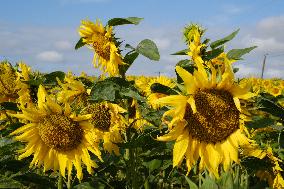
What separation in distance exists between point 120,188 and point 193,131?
132 centimetres

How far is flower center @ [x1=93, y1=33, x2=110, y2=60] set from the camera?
12.2 feet

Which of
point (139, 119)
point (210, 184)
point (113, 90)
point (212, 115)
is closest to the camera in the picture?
point (210, 184)

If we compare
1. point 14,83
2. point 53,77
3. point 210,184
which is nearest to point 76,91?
point 53,77

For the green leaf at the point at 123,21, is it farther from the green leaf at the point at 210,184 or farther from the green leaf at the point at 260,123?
the green leaf at the point at 210,184

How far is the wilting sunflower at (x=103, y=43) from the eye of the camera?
11.8ft

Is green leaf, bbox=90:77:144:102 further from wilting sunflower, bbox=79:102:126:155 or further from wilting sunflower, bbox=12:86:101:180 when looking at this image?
wilting sunflower, bbox=79:102:126:155

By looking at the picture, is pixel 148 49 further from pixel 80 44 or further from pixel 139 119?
pixel 80 44

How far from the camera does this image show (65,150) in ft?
11.5

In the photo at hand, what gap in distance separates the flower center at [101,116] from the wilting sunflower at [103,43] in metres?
0.26

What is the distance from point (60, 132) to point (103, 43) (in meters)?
0.75

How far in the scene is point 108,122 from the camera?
383 cm

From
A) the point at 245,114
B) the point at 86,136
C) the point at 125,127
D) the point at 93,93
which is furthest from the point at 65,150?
the point at 245,114

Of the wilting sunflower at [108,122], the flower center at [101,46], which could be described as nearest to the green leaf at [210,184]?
the wilting sunflower at [108,122]

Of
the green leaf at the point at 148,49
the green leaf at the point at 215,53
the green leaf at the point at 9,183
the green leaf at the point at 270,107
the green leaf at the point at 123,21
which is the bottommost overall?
the green leaf at the point at 9,183
